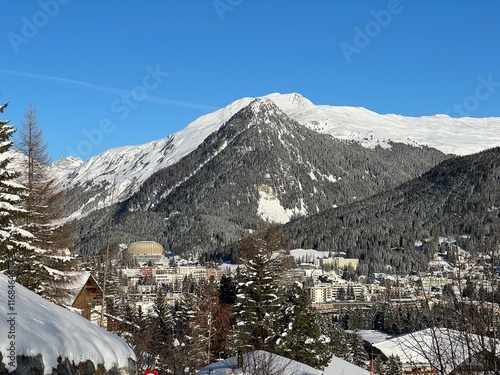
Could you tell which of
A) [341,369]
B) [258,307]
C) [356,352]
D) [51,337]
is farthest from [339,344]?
[51,337]

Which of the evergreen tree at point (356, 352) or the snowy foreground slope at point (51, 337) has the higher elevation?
the snowy foreground slope at point (51, 337)

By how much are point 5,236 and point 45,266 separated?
193 inches

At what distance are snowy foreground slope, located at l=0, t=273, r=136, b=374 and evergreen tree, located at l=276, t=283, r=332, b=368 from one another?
78.0 ft

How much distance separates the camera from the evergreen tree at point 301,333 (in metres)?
33.1

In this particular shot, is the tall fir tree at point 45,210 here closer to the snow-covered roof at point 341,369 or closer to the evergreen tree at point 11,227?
the evergreen tree at point 11,227

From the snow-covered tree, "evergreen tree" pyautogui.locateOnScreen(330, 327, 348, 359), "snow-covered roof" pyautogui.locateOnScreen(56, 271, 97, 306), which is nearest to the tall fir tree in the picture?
"snow-covered roof" pyautogui.locateOnScreen(56, 271, 97, 306)

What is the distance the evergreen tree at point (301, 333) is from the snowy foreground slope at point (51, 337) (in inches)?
936

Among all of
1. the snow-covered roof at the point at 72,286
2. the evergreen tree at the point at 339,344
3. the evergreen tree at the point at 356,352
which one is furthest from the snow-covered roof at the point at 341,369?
the evergreen tree at the point at 356,352

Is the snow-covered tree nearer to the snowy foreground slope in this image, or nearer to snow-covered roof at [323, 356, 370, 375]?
snow-covered roof at [323, 356, 370, 375]

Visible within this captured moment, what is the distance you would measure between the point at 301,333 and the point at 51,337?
27.1m

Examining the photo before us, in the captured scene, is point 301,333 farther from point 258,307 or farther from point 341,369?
point 341,369

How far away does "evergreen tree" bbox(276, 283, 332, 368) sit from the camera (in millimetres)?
33094

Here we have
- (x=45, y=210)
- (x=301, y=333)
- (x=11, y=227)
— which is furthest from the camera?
(x=301, y=333)

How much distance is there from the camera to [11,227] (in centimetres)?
1866
